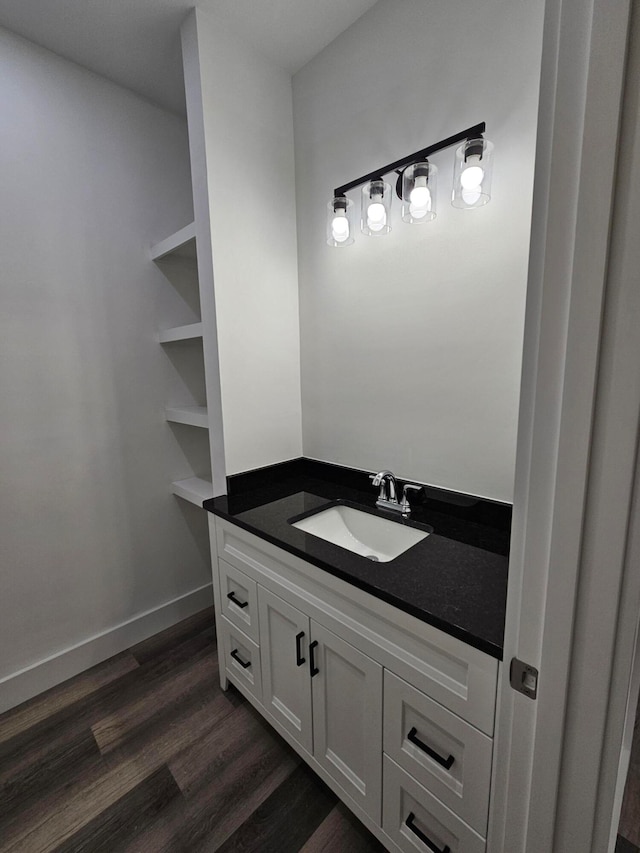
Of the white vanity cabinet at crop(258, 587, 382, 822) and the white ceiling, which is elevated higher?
the white ceiling

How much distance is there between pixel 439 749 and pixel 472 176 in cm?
148

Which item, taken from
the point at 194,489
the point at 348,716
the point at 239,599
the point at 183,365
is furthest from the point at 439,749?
the point at 183,365

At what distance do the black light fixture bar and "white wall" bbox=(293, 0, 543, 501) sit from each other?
60mm

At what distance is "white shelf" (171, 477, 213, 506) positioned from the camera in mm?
1830

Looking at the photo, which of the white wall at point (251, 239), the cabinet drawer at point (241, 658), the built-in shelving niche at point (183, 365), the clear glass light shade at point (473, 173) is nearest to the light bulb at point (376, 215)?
the clear glass light shade at point (473, 173)

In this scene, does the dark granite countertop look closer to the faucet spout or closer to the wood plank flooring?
the faucet spout

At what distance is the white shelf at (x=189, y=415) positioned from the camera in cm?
172

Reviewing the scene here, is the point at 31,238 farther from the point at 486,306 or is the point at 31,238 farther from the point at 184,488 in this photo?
the point at 486,306

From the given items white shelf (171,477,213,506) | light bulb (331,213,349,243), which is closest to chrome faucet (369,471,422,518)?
white shelf (171,477,213,506)

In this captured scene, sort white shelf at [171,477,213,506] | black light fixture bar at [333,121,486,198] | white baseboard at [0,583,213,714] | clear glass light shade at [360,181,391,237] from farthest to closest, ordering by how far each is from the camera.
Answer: white shelf at [171,477,213,506]
white baseboard at [0,583,213,714]
clear glass light shade at [360,181,391,237]
black light fixture bar at [333,121,486,198]

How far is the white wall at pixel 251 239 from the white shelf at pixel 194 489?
0.32 m

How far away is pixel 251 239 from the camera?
62.7 inches

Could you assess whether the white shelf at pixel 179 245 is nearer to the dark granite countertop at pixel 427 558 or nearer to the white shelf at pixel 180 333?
the white shelf at pixel 180 333

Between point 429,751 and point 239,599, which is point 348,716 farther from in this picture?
point 239,599
